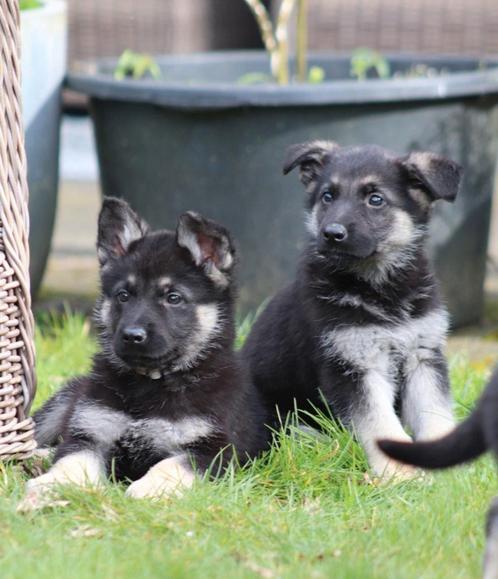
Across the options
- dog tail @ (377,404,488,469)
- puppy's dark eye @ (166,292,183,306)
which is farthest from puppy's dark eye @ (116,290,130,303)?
dog tail @ (377,404,488,469)

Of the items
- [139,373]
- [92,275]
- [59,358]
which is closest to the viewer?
[139,373]

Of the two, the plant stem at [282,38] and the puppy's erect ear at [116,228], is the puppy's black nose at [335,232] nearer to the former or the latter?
the puppy's erect ear at [116,228]

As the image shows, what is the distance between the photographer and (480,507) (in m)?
3.50

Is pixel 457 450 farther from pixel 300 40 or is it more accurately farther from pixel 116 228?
pixel 300 40

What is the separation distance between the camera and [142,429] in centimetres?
379

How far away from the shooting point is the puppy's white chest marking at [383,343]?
4.08 m

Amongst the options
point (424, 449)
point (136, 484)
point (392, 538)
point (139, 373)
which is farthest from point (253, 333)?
point (424, 449)

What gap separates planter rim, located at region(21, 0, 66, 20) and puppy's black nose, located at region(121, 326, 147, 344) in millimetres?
2613

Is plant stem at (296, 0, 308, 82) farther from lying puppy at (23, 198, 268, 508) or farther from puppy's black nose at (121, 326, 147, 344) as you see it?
puppy's black nose at (121, 326, 147, 344)

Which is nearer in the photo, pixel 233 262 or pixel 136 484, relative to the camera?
pixel 136 484

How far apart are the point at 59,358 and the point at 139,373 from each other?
1451mm

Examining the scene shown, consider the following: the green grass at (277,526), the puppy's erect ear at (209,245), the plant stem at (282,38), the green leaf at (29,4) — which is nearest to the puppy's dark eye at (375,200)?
the puppy's erect ear at (209,245)

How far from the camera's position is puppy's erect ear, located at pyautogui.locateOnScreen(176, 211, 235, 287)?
388cm

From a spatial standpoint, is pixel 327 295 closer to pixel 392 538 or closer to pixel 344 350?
pixel 344 350
